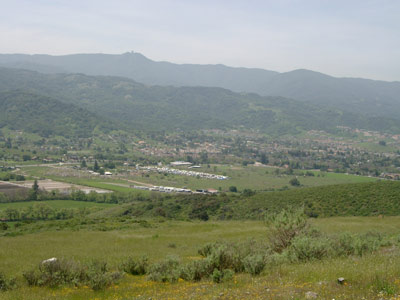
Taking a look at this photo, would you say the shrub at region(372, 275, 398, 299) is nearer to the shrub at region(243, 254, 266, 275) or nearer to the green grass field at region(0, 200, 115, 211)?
the shrub at region(243, 254, 266, 275)

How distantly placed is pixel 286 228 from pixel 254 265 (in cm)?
403

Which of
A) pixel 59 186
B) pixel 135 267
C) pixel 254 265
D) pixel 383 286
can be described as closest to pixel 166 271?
pixel 135 267

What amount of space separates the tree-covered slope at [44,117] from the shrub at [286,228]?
156925 millimetres

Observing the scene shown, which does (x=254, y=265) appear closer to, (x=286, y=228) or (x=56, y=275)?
(x=286, y=228)

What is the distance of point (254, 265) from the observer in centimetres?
1064

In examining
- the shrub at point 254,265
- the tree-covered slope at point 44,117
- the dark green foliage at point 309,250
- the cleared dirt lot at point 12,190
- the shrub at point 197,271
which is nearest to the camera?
the shrub at point 254,265

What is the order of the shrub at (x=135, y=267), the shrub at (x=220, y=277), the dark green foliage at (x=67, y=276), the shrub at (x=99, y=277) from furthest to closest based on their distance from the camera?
the shrub at (x=135, y=267)
the dark green foliage at (x=67, y=276)
the shrub at (x=99, y=277)
the shrub at (x=220, y=277)

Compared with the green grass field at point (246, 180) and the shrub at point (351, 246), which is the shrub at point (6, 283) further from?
the green grass field at point (246, 180)

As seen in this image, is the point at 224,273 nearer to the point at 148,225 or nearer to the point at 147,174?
the point at 148,225

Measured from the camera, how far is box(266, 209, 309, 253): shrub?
47.2 ft

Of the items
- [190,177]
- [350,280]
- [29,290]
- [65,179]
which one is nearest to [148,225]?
[29,290]

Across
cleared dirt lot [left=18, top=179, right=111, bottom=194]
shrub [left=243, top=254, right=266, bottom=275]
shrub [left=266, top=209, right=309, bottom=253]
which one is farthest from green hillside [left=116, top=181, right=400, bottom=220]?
cleared dirt lot [left=18, top=179, right=111, bottom=194]

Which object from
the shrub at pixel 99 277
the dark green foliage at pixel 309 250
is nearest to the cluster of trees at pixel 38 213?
the shrub at pixel 99 277

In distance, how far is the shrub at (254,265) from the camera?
10.6 meters
